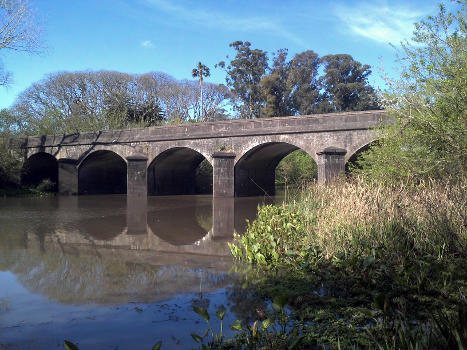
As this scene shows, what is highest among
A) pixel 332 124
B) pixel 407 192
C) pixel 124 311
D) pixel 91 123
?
pixel 91 123

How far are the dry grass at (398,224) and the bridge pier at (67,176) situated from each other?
2053cm

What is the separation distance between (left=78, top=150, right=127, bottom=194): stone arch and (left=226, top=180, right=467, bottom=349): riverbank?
64.1ft

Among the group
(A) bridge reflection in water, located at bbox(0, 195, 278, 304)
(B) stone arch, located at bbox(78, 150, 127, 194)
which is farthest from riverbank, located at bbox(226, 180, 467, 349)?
(B) stone arch, located at bbox(78, 150, 127, 194)

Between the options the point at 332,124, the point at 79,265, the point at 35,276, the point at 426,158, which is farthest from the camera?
the point at 332,124

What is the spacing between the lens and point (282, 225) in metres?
6.61

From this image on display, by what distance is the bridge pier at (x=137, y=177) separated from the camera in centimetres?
2102

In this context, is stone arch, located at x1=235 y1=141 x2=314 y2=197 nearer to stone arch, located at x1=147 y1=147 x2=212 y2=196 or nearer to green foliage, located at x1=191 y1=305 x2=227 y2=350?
stone arch, located at x1=147 y1=147 x2=212 y2=196

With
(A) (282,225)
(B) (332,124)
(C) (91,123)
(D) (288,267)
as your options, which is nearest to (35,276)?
(D) (288,267)

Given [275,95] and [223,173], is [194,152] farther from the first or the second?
[275,95]

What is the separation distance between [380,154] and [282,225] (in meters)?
3.05

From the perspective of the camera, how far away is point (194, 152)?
22656mm

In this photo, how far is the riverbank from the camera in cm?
302

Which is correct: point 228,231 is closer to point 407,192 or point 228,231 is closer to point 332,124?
point 407,192

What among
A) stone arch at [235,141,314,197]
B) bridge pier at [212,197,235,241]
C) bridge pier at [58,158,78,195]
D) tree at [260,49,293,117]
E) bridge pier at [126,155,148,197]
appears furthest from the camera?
tree at [260,49,293,117]
